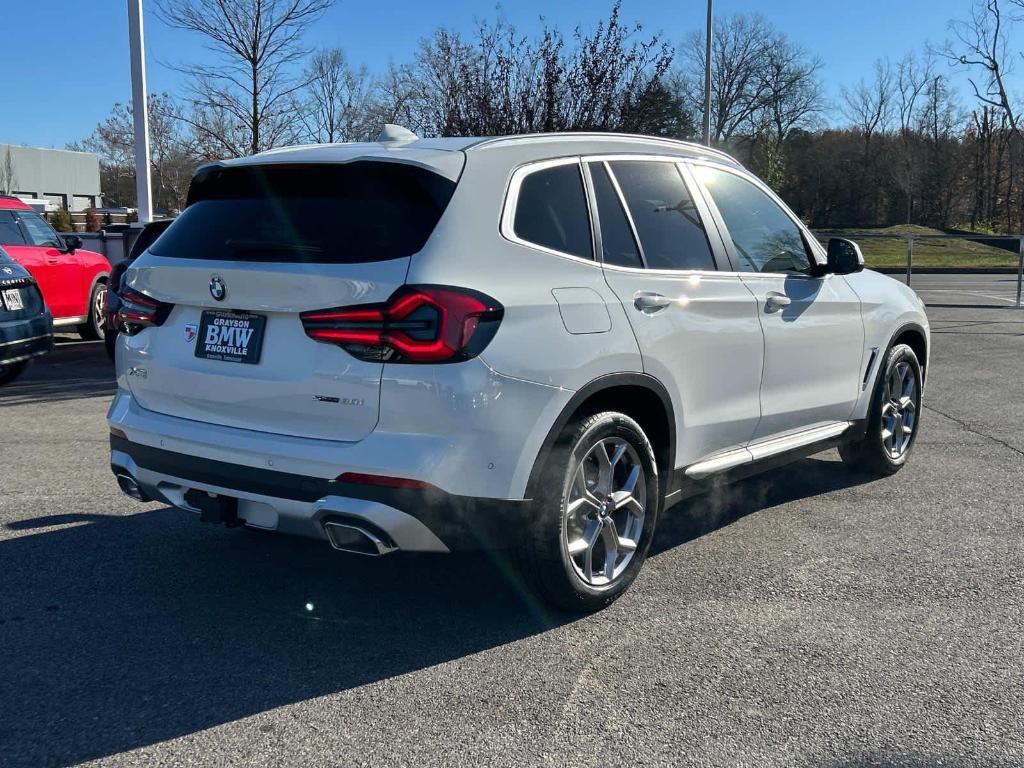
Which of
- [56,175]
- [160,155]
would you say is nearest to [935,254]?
[160,155]

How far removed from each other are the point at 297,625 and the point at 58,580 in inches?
47.5

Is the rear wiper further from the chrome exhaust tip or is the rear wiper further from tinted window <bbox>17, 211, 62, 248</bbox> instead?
tinted window <bbox>17, 211, 62, 248</bbox>

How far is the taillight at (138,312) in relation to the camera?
13.1 feet

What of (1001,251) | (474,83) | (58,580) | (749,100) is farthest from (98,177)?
(58,580)

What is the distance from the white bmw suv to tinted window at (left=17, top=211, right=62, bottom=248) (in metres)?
9.33

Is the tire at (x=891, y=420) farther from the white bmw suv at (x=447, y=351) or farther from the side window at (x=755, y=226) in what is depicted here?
the white bmw suv at (x=447, y=351)

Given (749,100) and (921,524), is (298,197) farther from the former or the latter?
(749,100)

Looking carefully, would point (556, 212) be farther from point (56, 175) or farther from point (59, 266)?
point (56, 175)

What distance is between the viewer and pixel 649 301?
13.8ft

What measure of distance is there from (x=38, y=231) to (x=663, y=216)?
10.4 metres

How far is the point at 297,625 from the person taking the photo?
157 inches

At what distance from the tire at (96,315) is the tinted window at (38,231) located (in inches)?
31.1

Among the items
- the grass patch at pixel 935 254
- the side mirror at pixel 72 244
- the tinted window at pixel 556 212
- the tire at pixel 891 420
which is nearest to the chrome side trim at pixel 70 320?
the side mirror at pixel 72 244

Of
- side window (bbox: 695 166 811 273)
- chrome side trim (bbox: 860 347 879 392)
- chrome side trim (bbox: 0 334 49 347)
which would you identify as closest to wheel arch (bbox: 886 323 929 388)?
chrome side trim (bbox: 860 347 879 392)
